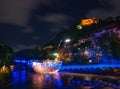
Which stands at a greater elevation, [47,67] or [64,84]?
[47,67]

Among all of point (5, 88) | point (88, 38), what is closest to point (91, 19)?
point (88, 38)

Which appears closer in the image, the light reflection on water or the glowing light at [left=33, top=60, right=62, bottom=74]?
the light reflection on water

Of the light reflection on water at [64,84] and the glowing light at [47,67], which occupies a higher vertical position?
the glowing light at [47,67]

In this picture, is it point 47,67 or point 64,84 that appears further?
point 47,67

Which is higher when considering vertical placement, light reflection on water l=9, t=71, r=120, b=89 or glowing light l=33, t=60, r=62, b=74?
glowing light l=33, t=60, r=62, b=74

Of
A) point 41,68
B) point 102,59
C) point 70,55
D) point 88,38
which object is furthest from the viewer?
point 88,38

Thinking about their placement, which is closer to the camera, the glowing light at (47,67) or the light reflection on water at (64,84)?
the light reflection on water at (64,84)

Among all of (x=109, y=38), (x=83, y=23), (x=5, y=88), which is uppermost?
(x=83, y=23)

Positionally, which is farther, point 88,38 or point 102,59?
point 88,38

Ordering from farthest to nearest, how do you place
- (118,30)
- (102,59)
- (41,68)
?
1. (118,30)
2. (102,59)
3. (41,68)

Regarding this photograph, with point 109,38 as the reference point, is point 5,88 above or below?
below

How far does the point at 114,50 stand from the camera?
78688 mm

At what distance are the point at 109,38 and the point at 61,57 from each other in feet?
124

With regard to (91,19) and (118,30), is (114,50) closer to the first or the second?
(118,30)
